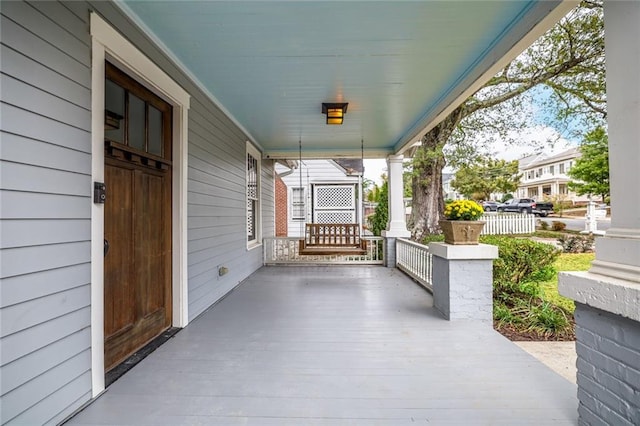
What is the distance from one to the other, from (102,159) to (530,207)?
26.7 metres

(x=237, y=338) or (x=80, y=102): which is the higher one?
(x=80, y=102)

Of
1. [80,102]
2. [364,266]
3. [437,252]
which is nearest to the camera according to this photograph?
[80,102]

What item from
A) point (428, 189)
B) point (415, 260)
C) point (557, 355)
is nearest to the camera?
point (557, 355)

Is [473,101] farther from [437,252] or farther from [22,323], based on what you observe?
[22,323]

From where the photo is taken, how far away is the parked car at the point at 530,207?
2148cm

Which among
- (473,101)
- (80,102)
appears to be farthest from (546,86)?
(80,102)

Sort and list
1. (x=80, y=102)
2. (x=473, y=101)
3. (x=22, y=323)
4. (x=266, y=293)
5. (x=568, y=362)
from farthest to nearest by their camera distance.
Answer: (x=473, y=101)
(x=266, y=293)
(x=568, y=362)
(x=80, y=102)
(x=22, y=323)

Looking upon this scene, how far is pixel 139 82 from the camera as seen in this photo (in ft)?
8.68

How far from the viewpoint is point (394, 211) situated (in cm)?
677

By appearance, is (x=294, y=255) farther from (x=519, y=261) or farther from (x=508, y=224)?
(x=508, y=224)

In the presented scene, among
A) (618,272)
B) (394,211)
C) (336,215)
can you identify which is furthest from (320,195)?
(618,272)

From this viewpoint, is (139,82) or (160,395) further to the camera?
(139,82)

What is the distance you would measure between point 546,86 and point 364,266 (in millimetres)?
6197

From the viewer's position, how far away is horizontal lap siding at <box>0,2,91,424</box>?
4.76 feet
